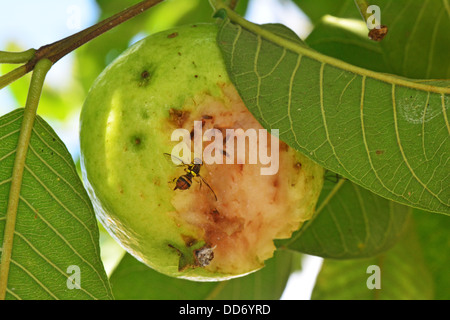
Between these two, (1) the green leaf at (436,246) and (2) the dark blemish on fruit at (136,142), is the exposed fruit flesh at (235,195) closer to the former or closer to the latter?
(2) the dark blemish on fruit at (136,142)

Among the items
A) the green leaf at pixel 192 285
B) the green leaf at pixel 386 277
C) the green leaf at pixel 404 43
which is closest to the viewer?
the green leaf at pixel 404 43

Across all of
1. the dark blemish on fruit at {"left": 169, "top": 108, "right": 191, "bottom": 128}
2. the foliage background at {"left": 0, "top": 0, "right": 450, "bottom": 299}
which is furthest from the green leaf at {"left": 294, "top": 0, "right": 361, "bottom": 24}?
the dark blemish on fruit at {"left": 169, "top": 108, "right": 191, "bottom": 128}

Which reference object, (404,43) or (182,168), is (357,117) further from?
(404,43)

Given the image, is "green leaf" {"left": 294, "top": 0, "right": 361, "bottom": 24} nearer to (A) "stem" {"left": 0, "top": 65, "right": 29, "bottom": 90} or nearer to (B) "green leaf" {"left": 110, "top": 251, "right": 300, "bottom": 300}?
(B) "green leaf" {"left": 110, "top": 251, "right": 300, "bottom": 300}

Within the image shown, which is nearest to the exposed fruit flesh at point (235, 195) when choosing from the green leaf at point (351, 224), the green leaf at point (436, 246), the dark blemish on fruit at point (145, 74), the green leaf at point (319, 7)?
the dark blemish on fruit at point (145, 74)
